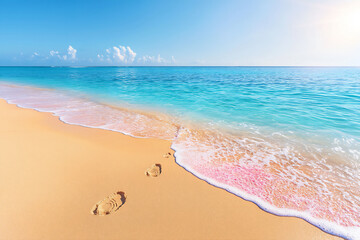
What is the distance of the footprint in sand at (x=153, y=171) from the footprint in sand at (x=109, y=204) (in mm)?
701

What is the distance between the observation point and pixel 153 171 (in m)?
3.50

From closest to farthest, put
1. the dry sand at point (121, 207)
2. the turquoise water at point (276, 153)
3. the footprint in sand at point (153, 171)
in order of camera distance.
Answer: the dry sand at point (121, 207) < the turquoise water at point (276, 153) < the footprint in sand at point (153, 171)

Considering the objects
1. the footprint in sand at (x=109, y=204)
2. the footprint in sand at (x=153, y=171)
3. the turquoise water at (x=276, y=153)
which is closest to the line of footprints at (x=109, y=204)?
the footprint in sand at (x=109, y=204)

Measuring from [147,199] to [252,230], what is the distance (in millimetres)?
1751

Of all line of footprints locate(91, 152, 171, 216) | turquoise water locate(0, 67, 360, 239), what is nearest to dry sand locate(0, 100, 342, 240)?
line of footprints locate(91, 152, 171, 216)

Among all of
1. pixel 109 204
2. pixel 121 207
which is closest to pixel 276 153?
pixel 121 207

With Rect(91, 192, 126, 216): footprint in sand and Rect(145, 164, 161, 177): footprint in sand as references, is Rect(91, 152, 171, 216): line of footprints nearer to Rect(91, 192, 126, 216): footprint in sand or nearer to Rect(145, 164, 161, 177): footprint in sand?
Rect(91, 192, 126, 216): footprint in sand

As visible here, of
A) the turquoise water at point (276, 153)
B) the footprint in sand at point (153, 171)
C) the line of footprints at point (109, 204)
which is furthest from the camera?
the footprint in sand at point (153, 171)

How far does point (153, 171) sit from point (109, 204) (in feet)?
3.62

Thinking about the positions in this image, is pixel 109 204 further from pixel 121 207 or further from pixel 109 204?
pixel 121 207

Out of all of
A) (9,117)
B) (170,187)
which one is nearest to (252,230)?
(170,187)

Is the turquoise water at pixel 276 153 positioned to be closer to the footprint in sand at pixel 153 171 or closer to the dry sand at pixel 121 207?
the dry sand at pixel 121 207

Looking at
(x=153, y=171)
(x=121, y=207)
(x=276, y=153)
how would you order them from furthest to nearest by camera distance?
(x=276, y=153), (x=153, y=171), (x=121, y=207)

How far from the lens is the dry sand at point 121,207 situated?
224 cm
